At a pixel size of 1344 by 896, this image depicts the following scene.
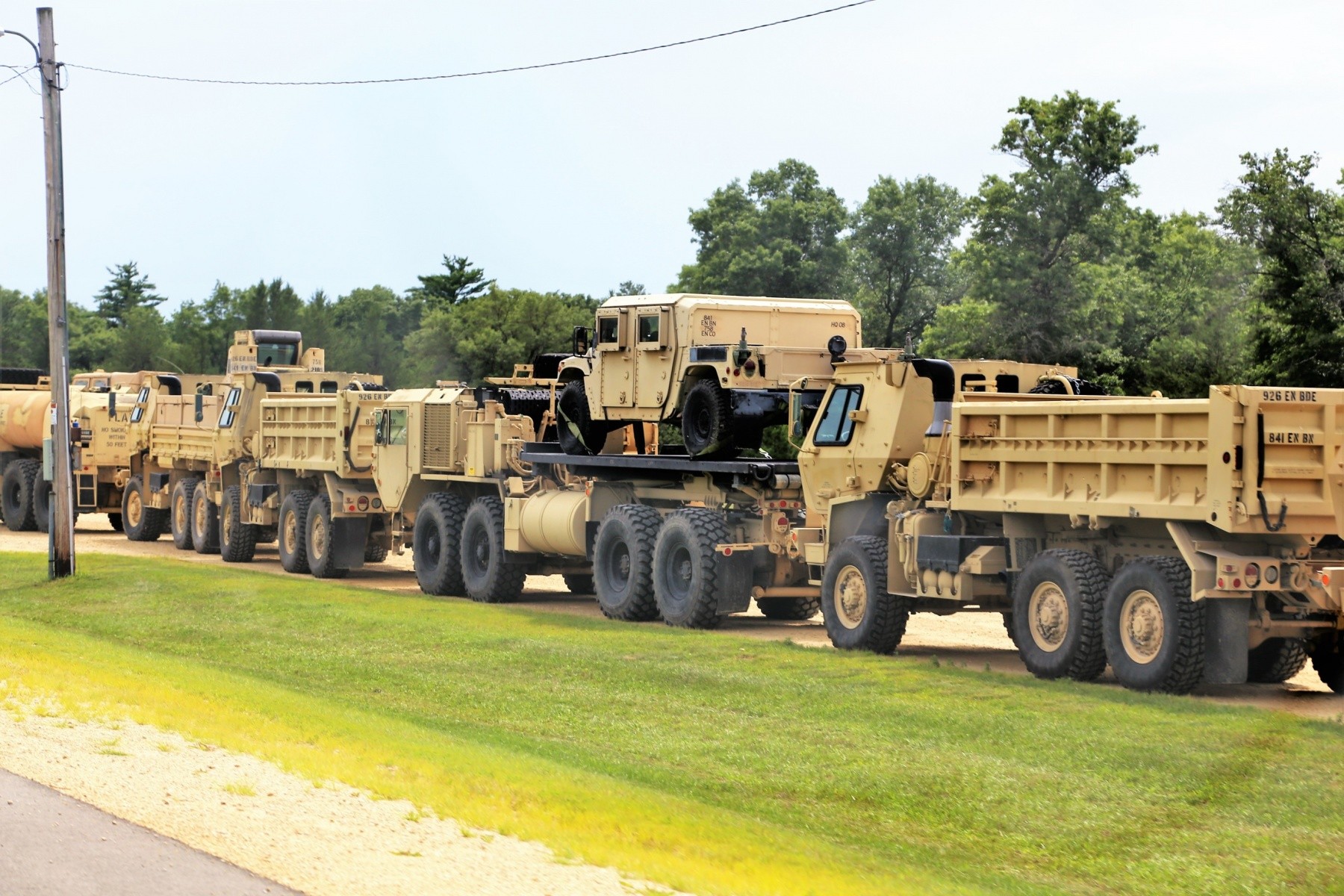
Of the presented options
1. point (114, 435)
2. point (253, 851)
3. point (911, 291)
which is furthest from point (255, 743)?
point (911, 291)

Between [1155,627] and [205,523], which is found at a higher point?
[1155,627]

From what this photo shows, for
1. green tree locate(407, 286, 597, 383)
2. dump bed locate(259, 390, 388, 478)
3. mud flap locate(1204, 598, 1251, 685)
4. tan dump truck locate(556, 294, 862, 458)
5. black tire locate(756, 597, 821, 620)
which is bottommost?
black tire locate(756, 597, 821, 620)

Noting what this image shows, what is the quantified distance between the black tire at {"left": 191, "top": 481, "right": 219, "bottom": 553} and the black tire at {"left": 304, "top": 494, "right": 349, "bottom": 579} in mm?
4563

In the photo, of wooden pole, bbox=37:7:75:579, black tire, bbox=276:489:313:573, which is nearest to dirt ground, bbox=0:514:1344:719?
black tire, bbox=276:489:313:573

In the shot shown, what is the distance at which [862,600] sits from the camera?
18.0 m

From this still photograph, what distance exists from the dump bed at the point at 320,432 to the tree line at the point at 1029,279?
17193 millimetres

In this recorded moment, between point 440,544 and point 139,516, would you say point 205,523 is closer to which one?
point 139,516

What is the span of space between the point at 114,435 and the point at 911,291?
112ft

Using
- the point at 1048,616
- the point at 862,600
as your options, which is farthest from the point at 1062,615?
the point at 862,600

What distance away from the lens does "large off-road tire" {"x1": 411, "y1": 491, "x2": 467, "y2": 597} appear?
2614cm

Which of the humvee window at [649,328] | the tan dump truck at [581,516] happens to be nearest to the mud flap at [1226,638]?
the tan dump truck at [581,516]

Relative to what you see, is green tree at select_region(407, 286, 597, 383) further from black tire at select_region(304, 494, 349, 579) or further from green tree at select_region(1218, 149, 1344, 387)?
black tire at select_region(304, 494, 349, 579)

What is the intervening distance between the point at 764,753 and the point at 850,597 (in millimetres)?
5836

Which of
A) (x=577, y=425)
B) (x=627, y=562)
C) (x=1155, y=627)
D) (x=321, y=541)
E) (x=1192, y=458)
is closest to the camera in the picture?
(x=1192, y=458)
